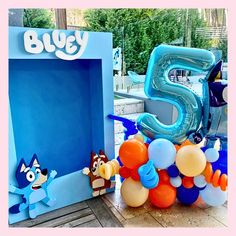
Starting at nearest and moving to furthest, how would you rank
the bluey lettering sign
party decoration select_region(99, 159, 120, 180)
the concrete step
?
the bluey lettering sign → party decoration select_region(99, 159, 120, 180) → the concrete step

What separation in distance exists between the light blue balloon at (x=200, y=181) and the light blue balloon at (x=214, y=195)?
3 centimetres

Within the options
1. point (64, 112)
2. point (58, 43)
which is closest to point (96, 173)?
point (64, 112)

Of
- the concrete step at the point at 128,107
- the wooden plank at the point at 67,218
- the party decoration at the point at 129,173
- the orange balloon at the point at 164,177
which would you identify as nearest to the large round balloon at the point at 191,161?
the orange balloon at the point at 164,177

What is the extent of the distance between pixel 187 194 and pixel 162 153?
0.36 meters

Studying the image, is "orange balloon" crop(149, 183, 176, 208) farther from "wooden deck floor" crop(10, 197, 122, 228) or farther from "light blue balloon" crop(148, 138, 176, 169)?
"wooden deck floor" crop(10, 197, 122, 228)

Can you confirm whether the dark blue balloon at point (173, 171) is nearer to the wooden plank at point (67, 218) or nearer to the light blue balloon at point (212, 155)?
the light blue balloon at point (212, 155)

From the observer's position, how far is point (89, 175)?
72.0 inches

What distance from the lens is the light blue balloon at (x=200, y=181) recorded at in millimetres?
1583

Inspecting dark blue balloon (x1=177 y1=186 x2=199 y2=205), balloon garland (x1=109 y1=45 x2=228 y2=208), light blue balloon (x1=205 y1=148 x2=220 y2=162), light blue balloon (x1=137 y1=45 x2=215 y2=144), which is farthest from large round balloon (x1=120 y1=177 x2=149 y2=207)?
light blue balloon (x1=205 y1=148 x2=220 y2=162)

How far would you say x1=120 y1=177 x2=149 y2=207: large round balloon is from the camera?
5.43 ft

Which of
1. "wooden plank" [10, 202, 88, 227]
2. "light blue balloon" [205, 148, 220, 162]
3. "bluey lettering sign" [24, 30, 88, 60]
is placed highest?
"bluey lettering sign" [24, 30, 88, 60]

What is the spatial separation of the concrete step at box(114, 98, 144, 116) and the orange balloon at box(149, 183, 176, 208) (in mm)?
2066
